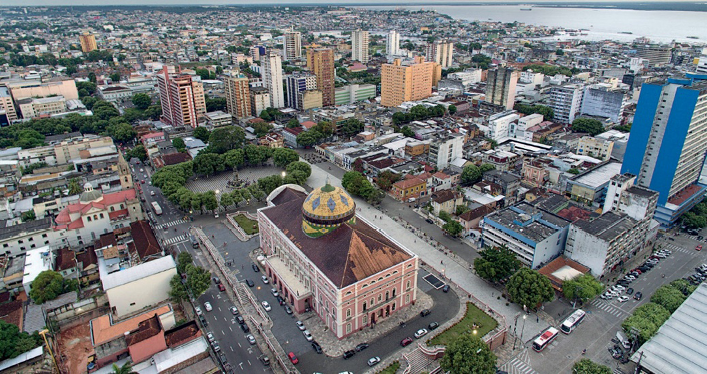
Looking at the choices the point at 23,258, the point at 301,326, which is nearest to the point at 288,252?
the point at 301,326

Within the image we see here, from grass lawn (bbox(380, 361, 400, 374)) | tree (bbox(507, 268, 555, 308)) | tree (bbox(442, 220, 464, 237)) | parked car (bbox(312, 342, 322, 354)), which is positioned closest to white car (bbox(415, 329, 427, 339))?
grass lawn (bbox(380, 361, 400, 374))

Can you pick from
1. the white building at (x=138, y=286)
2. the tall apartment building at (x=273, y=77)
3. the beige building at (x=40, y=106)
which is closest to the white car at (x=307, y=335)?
the white building at (x=138, y=286)

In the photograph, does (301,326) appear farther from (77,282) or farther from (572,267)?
(572,267)

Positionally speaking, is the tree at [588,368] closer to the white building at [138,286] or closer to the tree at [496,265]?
the tree at [496,265]

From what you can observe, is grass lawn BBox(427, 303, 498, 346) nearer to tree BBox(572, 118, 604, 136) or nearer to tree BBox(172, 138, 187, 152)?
tree BBox(172, 138, 187, 152)

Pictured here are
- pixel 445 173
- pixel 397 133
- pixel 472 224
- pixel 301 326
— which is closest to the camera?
pixel 301 326

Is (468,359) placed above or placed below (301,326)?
above
